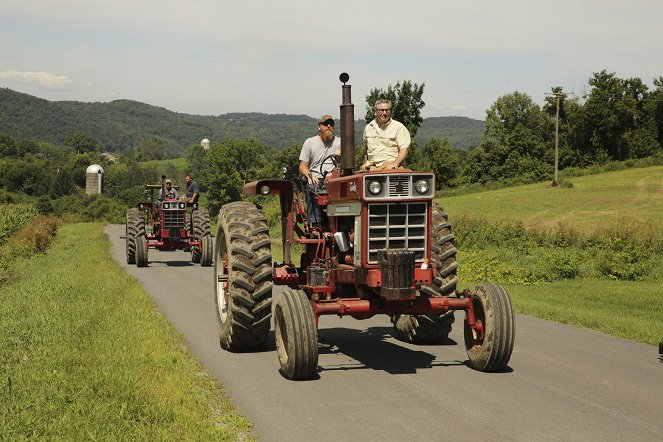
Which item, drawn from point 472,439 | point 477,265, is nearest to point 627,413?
point 472,439

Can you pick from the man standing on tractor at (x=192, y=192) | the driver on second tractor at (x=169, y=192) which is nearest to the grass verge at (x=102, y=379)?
the man standing on tractor at (x=192, y=192)

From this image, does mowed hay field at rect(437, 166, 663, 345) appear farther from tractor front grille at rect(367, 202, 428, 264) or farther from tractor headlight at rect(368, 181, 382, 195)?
tractor headlight at rect(368, 181, 382, 195)

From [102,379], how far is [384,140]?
4245 millimetres

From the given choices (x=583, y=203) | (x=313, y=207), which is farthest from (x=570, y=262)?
(x=583, y=203)

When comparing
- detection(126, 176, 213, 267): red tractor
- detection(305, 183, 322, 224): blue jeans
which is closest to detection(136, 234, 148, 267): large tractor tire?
detection(126, 176, 213, 267): red tractor

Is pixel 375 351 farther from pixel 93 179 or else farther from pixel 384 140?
pixel 93 179

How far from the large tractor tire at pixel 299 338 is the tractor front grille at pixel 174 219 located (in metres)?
17.6

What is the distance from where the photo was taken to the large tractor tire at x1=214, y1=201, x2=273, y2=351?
30.8 ft

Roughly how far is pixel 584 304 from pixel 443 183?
274ft

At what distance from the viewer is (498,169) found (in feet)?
304

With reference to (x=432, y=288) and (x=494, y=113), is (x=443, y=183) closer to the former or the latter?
(x=494, y=113)

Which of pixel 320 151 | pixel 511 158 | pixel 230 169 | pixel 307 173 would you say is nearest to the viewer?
pixel 307 173

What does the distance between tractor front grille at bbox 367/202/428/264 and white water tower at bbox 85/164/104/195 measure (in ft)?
542

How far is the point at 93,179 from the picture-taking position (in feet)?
547
